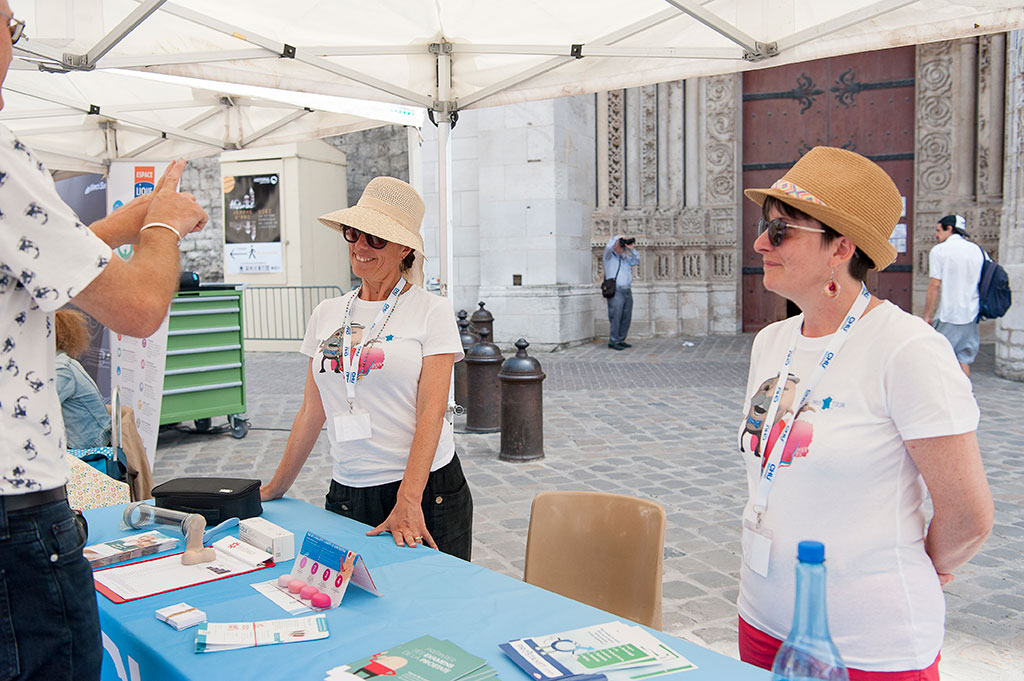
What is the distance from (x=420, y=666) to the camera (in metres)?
1.70

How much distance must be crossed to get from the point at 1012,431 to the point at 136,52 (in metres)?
7.73

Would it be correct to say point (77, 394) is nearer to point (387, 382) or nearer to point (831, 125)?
point (387, 382)

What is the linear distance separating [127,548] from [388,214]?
140 cm

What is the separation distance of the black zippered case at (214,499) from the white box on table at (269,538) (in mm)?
164

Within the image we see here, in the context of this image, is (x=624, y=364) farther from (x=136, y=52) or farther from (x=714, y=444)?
(x=136, y=52)

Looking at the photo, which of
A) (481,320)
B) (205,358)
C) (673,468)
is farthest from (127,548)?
(481,320)

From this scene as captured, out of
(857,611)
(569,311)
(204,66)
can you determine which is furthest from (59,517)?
(569,311)

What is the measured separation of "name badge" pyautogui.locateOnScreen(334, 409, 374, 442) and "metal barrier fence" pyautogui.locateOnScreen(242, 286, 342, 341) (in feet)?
41.1

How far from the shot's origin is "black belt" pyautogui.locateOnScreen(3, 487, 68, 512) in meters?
1.41

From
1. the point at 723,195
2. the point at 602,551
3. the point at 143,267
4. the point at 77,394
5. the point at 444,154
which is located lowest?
the point at 602,551

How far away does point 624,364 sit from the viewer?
12.2 m

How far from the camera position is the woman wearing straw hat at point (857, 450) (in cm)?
177

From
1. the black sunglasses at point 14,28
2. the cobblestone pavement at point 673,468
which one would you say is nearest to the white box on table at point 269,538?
the black sunglasses at point 14,28

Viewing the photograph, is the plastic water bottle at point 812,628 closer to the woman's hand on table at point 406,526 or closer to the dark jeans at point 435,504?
the woman's hand on table at point 406,526
